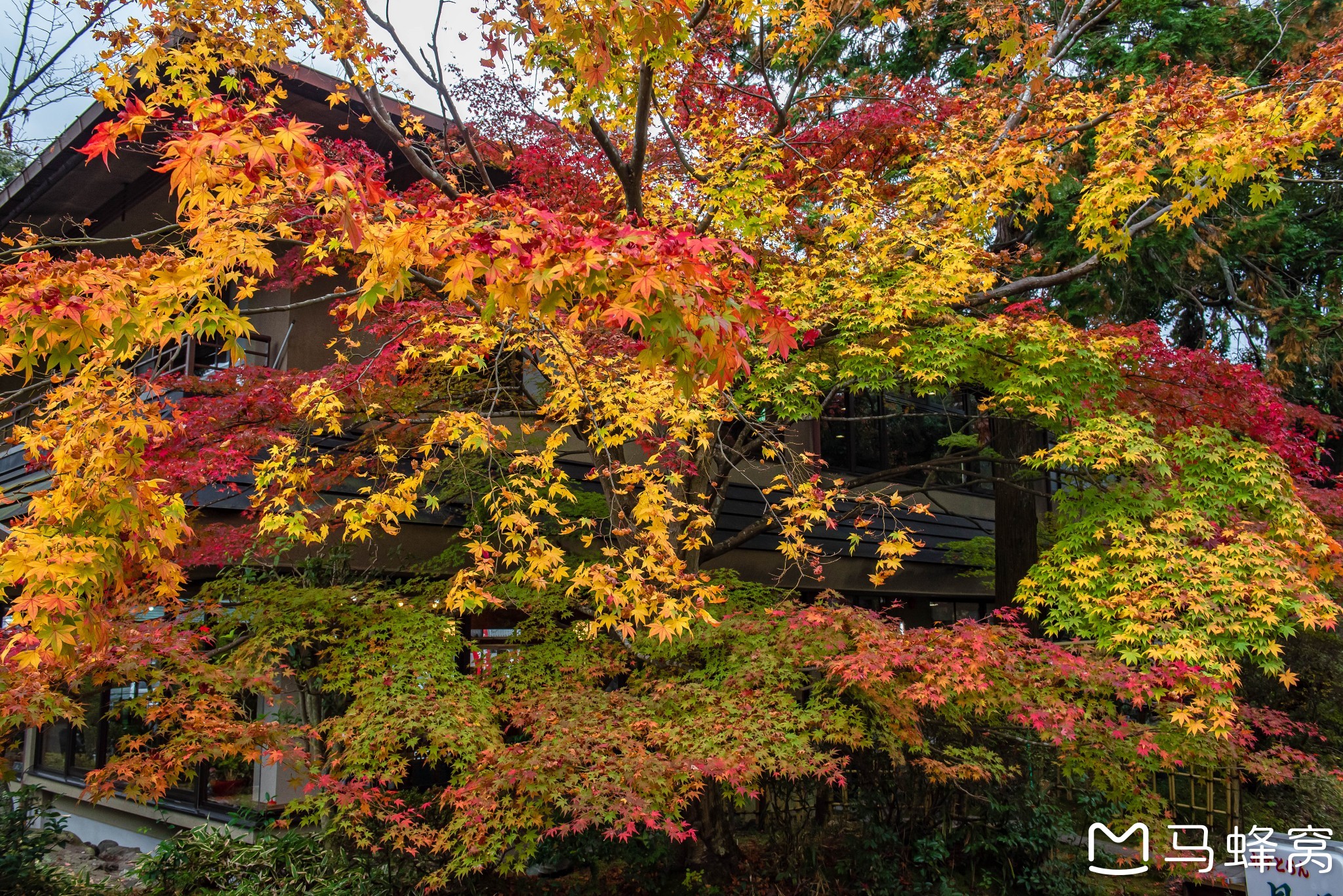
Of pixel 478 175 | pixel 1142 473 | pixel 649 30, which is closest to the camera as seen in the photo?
pixel 649 30

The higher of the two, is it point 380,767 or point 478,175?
point 478,175

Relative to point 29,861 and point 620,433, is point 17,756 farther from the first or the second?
point 620,433

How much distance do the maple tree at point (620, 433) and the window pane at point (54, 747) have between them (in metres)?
5.16

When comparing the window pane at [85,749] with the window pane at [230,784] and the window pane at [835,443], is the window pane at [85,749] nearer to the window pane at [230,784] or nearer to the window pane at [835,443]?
the window pane at [230,784]

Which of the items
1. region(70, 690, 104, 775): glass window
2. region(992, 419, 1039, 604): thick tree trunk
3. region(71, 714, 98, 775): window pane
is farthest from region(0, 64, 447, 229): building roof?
region(992, 419, 1039, 604): thick tree trunk

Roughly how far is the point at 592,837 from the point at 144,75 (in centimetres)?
737

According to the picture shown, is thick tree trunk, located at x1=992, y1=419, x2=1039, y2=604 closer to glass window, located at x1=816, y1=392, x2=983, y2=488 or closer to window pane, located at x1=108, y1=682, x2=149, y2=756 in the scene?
glass window, located at x1=816, y1=392, x2=983, y2=488

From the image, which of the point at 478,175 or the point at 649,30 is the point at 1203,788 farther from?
the point at 478,175

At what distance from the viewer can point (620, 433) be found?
8.43 metres

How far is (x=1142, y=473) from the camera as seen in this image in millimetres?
9125

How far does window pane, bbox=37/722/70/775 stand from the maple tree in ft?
16.9

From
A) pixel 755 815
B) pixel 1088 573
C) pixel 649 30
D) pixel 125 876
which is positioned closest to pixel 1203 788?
pixel 1088 573

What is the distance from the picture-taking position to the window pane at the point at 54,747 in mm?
12961

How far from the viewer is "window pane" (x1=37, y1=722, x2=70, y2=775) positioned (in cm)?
1296
